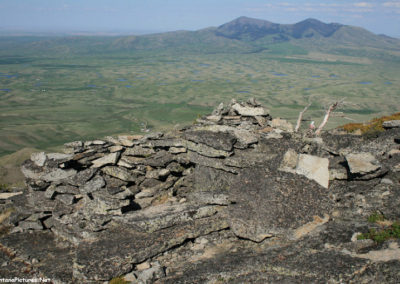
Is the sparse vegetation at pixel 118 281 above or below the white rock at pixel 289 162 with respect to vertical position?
below

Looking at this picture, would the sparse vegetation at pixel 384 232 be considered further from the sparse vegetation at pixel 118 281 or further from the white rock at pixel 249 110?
the white rock at pixel 249 110

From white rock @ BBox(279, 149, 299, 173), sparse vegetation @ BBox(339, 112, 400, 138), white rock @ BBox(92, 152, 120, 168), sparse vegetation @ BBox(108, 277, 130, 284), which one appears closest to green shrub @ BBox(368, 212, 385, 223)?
white rock @ BBox(279, 149, 299, 173)

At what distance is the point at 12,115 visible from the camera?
398 ft

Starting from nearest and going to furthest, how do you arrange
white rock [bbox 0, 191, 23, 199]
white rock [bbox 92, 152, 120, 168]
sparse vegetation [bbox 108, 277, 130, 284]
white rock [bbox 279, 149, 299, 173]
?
sparse vegetation [bbox 108, 277, 130, 284], white rock [bbox 279, 149, 299, 173], white rock [bbox 92, 152, 120, 168], white rock [bbox 0, 191, 23, 199]

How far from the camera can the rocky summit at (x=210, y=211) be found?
1080 centimetres

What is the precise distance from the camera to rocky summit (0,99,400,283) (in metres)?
10.8

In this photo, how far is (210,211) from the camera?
46.7 ft

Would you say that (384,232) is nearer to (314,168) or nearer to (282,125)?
(314,168)

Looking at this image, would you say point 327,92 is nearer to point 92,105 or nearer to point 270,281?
point 92,105

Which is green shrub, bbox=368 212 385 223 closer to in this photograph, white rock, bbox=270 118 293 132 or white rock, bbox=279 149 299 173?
white rock, bbox=279 149 299 173

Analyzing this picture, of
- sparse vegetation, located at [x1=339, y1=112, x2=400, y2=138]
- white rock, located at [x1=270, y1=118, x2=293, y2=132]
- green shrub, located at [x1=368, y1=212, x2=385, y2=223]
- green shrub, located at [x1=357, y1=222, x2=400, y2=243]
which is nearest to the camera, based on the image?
green shrub, located at [x1=357, y1=222, x2=400, y2=243]

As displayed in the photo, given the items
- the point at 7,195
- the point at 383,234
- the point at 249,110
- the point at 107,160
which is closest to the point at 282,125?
the point at 249,110

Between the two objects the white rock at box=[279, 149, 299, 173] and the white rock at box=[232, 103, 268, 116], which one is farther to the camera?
the white rock at box=[232, 103, 268, 116]

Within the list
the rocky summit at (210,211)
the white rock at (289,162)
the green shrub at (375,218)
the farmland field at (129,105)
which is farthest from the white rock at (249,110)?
the farmland field at (129,105)
